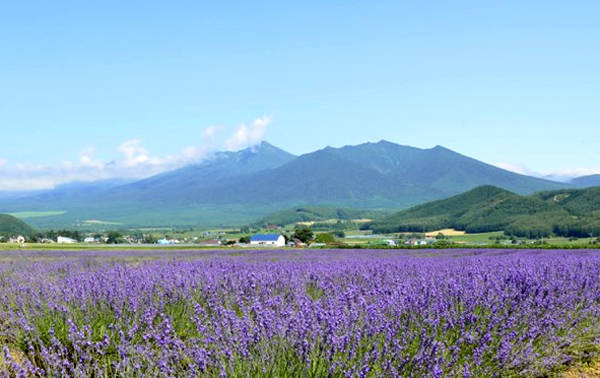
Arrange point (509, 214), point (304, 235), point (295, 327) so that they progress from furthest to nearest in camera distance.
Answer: point (509, 214), point (304, 235), point (295, 327)

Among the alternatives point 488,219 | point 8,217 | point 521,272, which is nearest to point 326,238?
point 521,272

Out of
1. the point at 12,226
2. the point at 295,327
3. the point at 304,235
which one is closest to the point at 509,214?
the point at 304,235

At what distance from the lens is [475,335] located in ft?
14.6

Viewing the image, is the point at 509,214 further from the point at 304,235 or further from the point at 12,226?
the point at 12,226

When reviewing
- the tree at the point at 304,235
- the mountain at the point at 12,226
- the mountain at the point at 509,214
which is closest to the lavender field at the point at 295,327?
the tree at the point at 304,235

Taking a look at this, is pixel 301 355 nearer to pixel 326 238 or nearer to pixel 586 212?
pixel 326 238

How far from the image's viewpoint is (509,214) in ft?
411

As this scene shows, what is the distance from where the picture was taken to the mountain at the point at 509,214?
314 feet

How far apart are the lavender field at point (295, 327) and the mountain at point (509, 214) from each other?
87.6 metres

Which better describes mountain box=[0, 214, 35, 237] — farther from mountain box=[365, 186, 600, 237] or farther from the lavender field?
the lavender field

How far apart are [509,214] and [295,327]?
427ft

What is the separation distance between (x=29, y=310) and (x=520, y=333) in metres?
4.69

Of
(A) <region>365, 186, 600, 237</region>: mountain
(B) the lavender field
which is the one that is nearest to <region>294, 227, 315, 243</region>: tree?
(A) <region>365, 186, 600, 237</region>: mountain

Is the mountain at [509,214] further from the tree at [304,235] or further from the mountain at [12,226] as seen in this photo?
the mountain at [12,226]
